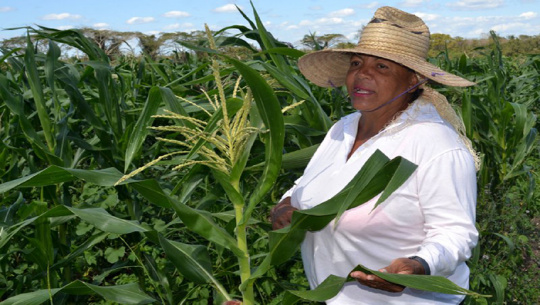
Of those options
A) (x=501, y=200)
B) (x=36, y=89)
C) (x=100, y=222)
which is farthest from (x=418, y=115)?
(x=501, y=200)

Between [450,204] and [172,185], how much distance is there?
1540mm

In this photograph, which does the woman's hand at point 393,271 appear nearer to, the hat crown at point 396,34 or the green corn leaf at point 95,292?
the hat crown at point 396,34

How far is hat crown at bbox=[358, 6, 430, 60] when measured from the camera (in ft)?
6.34

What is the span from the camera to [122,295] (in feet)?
6.48

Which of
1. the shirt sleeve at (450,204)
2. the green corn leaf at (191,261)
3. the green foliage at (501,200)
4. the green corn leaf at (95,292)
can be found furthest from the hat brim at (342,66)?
the green foliage at (501,200)

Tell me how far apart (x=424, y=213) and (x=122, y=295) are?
0.95 m

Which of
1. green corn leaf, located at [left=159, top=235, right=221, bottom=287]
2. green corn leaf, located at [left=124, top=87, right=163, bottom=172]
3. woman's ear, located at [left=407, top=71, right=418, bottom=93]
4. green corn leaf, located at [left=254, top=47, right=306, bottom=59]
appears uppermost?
green corn leaf, located at [left=254, top=47, right=306, bottom=59]

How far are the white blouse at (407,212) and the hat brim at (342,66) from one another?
0.34 ft

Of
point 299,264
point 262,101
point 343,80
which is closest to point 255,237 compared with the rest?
point 299,264

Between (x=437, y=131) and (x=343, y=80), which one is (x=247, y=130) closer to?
(x=437, y=131)

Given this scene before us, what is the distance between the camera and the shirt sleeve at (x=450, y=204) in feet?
5.45

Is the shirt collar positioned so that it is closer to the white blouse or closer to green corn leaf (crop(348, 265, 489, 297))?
the white blouse

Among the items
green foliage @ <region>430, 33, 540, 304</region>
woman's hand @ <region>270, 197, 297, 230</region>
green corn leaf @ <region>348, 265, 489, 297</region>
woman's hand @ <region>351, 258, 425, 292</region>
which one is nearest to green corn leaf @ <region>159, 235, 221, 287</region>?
woman's hand @ <region>270, 197, 297, 230</region>

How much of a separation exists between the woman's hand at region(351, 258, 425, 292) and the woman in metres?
0.02
